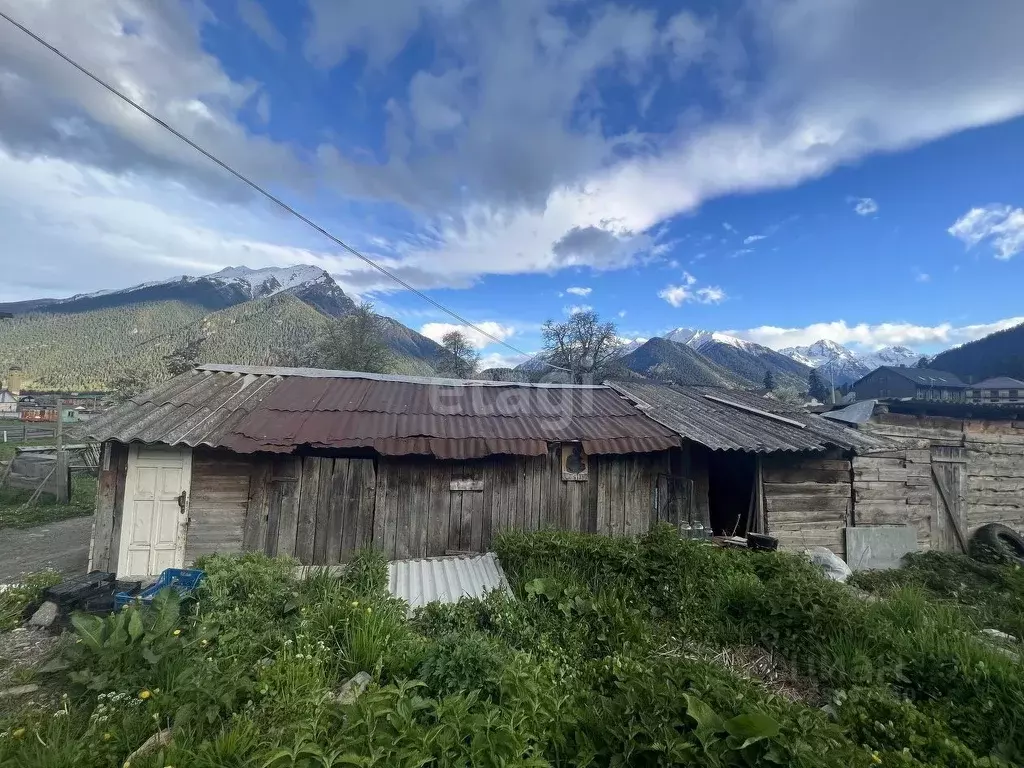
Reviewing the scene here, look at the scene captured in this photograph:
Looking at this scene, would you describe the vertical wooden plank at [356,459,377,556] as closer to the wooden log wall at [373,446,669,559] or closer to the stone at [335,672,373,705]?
the wooden log wall at [373,446,669,559]

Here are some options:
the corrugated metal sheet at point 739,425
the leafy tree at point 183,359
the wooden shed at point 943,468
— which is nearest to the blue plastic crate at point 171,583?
the corrugated metal sheet at point 739,425

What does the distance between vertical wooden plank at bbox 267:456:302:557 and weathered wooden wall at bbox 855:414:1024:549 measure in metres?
12.4

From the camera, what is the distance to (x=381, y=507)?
7.81 m

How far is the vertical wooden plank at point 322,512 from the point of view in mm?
7582

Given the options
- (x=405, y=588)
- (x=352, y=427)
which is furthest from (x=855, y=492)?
(x=352, y=427)

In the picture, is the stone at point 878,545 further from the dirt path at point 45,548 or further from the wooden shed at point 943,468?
the dirt path at point 45,548

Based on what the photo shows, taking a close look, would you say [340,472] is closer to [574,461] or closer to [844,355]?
[574,461]

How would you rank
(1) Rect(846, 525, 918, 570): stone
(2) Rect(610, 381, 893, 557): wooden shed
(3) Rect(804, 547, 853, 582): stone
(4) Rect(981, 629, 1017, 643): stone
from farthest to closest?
(1) Rect(846, 525, 918, 570): stone → (2) Rect(610, 381, 893, 557): wooden shed → (3) Rect(804, 547, 853, 582): stone → (4) Rect(981, 629, 1017, 643): stone

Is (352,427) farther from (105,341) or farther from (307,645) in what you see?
(105,341)

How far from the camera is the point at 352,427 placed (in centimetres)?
792

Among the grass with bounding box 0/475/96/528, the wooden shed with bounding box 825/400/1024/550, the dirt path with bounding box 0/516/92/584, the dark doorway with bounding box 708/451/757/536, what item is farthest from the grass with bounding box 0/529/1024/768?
the grass with bounding box 0/475/96/528

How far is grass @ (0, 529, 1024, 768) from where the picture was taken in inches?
114

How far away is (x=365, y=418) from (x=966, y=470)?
14.4 m

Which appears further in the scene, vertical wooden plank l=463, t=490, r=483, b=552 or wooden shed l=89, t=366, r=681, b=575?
vertical wooden plank l=463, t=490, r=483, b=552
